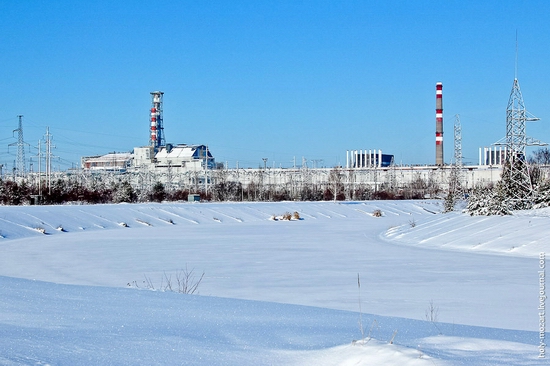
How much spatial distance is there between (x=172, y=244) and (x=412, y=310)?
10.8 meters

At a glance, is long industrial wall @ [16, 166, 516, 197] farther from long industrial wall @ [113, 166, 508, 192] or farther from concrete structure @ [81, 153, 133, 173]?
concrete structure @ [81, 153, 133, 173]

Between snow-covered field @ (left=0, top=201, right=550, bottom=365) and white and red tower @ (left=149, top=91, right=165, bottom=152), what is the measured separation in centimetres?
7033

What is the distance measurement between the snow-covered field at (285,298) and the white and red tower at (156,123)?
2769 inches

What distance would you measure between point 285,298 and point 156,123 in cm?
8806

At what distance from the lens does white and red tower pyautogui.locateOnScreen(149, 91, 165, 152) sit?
299 ft

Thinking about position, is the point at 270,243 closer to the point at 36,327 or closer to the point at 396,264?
the point at 396,264

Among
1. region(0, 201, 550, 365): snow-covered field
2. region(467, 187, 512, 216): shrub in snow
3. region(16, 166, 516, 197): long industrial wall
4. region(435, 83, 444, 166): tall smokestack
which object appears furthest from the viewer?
region(435, 83, 444, 166): tall smokestack

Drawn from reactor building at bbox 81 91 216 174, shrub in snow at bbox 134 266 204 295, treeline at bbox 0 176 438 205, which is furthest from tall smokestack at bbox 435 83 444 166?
shrub in snow at bbox 134 266 204 295

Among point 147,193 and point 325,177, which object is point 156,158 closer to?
point 325,177

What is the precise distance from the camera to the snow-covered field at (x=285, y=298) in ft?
11.5

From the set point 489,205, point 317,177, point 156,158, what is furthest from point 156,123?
point 489,205

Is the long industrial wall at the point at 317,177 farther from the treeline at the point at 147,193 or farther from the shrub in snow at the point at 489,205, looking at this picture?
the shrub in snow at the point at 489,205

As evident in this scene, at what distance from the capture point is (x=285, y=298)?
7.88m

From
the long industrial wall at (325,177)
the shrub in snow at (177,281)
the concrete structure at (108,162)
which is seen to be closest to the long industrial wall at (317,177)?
the long industrial wall at (325,177)
